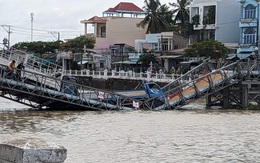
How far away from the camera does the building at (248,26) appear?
62906 millimetres

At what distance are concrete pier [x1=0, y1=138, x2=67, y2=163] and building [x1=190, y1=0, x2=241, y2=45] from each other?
64.6 m

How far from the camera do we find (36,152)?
5.29 meters

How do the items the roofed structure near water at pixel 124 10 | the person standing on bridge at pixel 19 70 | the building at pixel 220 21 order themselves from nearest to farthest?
the person standing on bridge at pixel 19 70, the building at pixel 220 21, the roofed structure near water at pixel 124 10

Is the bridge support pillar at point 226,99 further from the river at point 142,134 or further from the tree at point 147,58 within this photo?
the tree at point 147,58

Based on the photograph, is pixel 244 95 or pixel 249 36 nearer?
pixel 244 95

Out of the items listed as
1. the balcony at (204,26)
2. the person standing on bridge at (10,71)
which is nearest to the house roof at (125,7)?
the balcony at (204,26)

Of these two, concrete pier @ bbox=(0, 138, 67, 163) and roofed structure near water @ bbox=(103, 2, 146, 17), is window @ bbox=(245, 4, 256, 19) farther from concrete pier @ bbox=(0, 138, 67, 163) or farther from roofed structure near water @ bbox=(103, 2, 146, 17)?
concrete pier @ bbox=(0, 138, 67, 163)

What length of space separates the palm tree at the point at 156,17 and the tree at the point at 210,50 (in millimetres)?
21752

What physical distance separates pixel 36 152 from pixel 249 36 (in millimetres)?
60651

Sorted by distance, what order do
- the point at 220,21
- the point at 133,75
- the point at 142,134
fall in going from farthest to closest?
1. the point at 220,21
2. the point at 133,75
3. the point at 142,134

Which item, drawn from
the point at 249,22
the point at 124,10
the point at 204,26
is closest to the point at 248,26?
the point at 249,22

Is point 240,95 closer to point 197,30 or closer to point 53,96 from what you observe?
point 53,96

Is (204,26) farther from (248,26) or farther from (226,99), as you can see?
(226,99)

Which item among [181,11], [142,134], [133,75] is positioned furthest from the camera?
[181,11]
